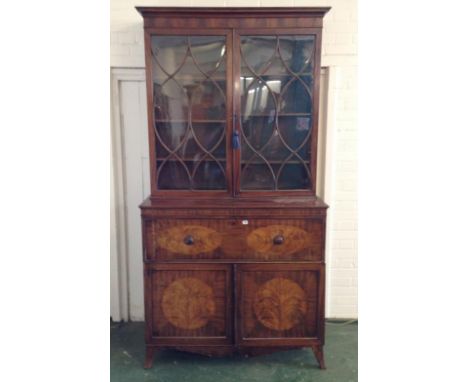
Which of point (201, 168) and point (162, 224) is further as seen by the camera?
point (201, 168)

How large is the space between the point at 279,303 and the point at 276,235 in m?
0.34

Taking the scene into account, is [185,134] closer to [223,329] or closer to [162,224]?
[162,224]

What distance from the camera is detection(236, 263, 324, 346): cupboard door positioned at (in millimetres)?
1703

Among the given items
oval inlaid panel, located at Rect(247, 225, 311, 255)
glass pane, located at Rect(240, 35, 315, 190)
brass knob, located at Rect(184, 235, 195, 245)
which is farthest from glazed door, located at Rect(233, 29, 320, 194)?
brass knob, located at Rect(184, 235, 195, 245)

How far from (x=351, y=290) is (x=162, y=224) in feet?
4.26

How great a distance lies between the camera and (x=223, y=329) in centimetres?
173

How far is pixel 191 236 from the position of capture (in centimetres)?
169

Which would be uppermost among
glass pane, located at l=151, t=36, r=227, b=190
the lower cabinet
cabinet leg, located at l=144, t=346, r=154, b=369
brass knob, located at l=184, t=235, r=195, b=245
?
glass pane, located at l=151, t=36, r=227, b=190

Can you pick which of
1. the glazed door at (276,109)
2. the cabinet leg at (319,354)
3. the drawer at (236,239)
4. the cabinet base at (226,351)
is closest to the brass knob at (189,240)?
the drawer at (236,239)

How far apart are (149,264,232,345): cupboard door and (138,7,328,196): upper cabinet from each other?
39 cm

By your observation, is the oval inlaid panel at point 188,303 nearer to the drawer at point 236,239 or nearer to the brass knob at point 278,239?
the drawer at point 236,239

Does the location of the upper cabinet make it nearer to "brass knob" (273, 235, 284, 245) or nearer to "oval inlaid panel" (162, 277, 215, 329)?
"brass knob" (273, 235, 284, 245)
